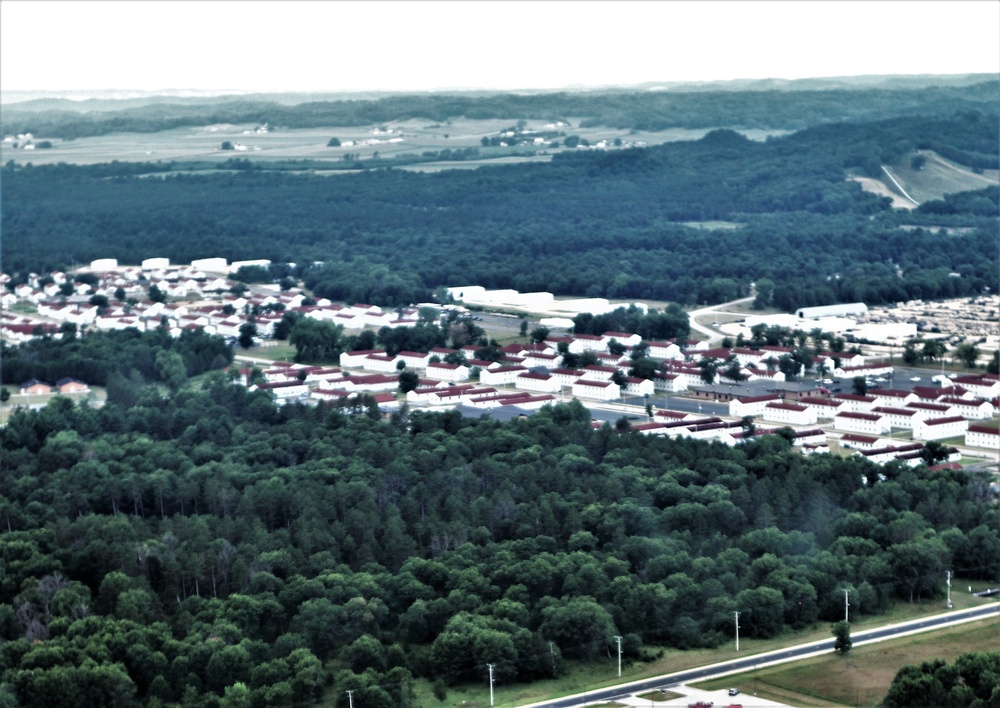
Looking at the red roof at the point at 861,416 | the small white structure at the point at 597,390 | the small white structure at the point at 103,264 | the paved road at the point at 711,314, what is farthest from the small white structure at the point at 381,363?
the small white structure at the point at 103,264

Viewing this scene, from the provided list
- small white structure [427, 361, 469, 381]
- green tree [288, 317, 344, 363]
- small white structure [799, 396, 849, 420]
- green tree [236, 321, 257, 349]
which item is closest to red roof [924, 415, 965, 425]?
small white structure [799, 396, 849, 420]

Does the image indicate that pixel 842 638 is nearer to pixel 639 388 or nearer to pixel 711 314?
pixel 639 388

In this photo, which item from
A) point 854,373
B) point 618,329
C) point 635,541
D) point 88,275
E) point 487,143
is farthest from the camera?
point 487,143

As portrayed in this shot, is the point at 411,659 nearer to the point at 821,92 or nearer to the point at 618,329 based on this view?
the point at 618,329

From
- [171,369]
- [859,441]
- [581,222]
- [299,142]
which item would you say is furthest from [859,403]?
[299,142]

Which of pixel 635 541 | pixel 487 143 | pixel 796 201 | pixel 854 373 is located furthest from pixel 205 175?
pixel 635 541

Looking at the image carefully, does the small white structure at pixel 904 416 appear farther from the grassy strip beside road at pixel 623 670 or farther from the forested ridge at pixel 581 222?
the forested ridge at pixel 581 222
